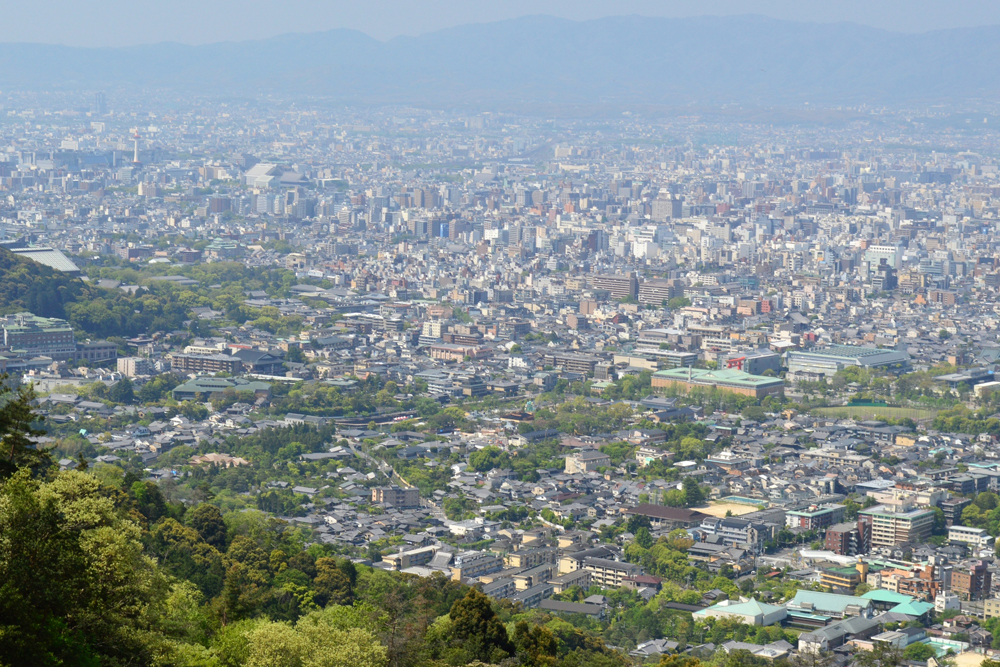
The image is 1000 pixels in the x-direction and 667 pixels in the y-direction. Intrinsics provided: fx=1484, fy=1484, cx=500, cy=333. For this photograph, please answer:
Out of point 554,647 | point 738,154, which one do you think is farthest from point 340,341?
point 738,154

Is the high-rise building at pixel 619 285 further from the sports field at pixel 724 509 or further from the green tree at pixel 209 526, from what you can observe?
→ the green tree at pixel 209 526

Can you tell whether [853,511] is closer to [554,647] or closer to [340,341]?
[554,647]

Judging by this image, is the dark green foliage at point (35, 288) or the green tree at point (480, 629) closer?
the green tree at point (480, 629)

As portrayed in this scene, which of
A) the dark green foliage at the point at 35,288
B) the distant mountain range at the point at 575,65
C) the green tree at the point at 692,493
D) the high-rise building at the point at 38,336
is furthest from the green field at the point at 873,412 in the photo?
the distant mountain range at the point at 575,65

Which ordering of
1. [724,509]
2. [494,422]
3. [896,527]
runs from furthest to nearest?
[494,422] → [724,509] → [896,527]

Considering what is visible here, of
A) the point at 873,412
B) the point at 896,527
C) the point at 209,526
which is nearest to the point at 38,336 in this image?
the point at 873,412

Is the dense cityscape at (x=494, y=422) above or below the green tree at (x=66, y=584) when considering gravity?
below

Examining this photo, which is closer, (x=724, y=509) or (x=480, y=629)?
(x=480, y=629)

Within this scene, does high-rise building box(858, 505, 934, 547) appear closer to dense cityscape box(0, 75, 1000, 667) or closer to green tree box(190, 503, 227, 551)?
dense cityscape box(0, 75, 1000, 667)

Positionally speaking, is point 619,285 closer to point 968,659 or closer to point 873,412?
point 873,412
